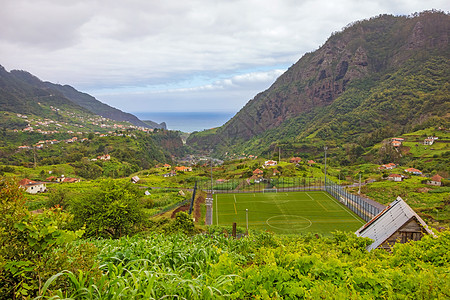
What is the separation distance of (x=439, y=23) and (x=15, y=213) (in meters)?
166

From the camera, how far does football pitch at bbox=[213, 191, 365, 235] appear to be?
2850cm

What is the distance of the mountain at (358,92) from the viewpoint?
96062 mm

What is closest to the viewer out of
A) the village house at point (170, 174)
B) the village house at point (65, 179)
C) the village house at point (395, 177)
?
the village house at point (395, 177)

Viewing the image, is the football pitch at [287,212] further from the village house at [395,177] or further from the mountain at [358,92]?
the mountain at [358,92]

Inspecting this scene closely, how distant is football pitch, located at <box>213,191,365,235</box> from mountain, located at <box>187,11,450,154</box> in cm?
5376

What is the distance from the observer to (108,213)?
14.8 metres

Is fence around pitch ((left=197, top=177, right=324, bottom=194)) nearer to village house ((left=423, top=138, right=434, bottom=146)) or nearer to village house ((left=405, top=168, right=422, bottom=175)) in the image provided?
village house ((left=405, top=168, right=422, bottom=175))

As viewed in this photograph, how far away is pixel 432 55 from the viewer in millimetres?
114875

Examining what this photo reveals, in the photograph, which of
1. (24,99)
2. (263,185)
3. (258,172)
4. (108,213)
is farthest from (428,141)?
(24,99)

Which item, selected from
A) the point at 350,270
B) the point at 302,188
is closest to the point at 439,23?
the point at 302,188

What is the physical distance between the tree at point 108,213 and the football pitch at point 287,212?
570 inches

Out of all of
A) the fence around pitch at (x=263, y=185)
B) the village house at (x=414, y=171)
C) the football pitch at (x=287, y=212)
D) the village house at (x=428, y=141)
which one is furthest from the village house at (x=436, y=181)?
the village house at (x=428, y=141)

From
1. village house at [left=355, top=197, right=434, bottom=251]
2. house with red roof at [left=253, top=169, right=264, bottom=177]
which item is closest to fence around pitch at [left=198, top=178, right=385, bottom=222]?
house with red roof at [left=253, top=169, right=264, bottom=177]

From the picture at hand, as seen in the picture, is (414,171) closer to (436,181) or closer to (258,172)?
(436,181)
